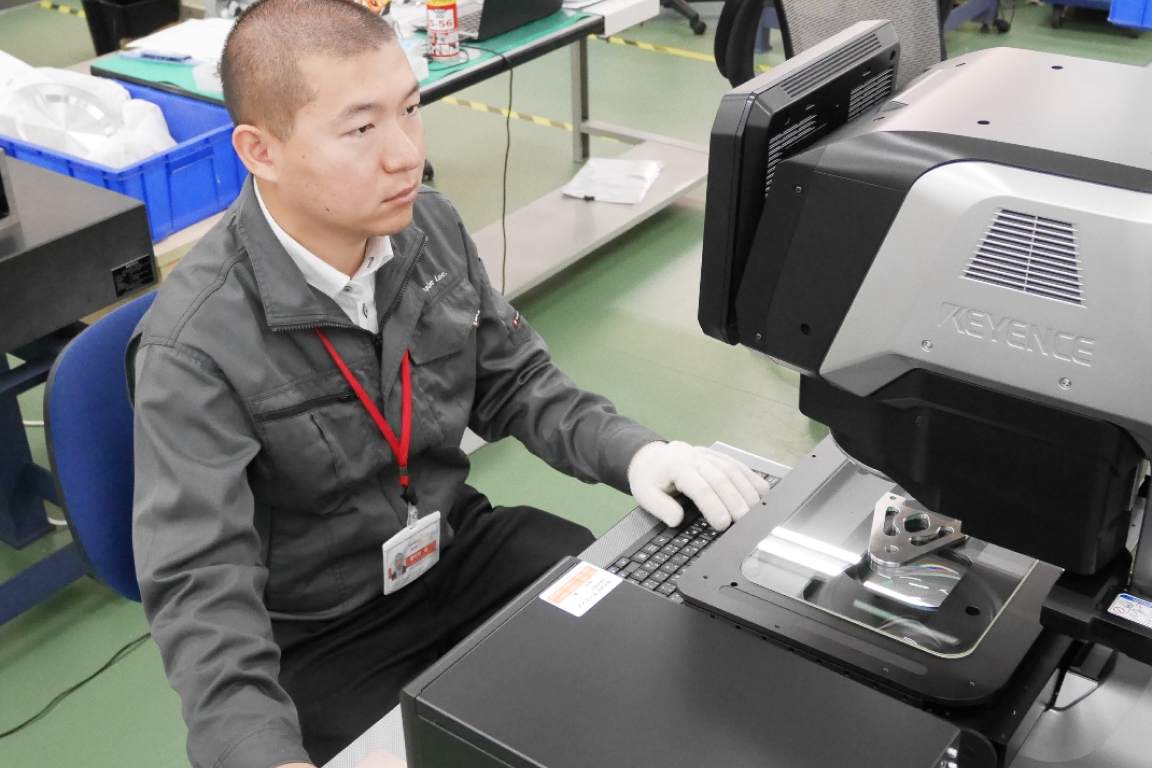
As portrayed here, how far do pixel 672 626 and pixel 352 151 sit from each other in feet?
2.24

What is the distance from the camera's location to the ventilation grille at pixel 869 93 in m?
1.00

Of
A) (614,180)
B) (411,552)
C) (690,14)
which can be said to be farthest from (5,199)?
(690,14)

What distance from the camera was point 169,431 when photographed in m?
1.29

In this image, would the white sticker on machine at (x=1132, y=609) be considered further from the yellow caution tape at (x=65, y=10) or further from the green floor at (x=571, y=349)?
the yellow caution tape at (x=65, y=10)

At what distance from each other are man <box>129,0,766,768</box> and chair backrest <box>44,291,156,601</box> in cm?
15

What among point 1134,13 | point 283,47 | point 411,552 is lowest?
point 411,552

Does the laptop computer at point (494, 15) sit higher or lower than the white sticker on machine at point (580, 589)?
higher

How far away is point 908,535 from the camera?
3.61ft

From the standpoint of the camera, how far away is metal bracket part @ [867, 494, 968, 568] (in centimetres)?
108

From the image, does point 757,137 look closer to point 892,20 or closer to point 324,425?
point 324,425

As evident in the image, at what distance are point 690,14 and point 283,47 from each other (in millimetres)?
4695

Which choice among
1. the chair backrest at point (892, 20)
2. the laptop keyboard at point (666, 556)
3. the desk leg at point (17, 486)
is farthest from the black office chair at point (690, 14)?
the laptop keyboard at point (666, 556)

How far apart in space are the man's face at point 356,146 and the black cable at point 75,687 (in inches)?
50.7

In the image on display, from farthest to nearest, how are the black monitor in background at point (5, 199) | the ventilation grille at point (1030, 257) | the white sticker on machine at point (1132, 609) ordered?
1. the black monitor in background at point (5, 199)
2. the white sticker on machine at point (1132, 609)
3. the ventilation grille at point (1030, 257)
